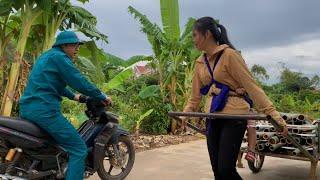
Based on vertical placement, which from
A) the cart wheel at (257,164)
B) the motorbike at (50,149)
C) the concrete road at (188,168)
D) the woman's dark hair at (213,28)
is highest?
the woman's dark hair at (213,28)

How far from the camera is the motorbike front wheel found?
6.30 meters

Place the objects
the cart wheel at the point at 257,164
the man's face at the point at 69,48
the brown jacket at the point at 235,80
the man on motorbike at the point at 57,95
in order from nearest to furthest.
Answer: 1. the brown jacket at the point at 235,80
2. the man on motorbike at the point at 57,95
3. the man's face at the point at 69,48
4. the cart wheel at the point at 257,164

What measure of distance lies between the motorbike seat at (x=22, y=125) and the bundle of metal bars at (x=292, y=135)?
2.90m

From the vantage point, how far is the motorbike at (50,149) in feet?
17.0

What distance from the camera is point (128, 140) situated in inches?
265

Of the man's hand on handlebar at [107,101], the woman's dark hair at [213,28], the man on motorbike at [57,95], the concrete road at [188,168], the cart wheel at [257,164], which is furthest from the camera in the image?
the cart wheel at [257,164]

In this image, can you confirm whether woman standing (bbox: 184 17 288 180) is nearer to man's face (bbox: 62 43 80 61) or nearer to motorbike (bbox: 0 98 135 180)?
man's face (bbox: 62 43 80 61)

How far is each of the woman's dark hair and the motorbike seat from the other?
6.78 ft

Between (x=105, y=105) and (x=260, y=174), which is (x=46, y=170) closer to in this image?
(x=105, y=105)

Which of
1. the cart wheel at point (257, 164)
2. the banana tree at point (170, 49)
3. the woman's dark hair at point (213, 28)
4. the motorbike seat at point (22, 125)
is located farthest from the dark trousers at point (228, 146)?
the banana tree at point (170, 49)

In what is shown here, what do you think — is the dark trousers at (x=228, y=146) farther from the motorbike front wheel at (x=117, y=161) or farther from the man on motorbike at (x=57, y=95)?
the motorbike front wheel at (x=117, y=161)

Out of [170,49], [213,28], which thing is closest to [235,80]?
[213,28]

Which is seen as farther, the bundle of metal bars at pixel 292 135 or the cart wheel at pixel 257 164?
the cart wheel at pixel 257 164

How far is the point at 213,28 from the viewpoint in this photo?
4.27m
